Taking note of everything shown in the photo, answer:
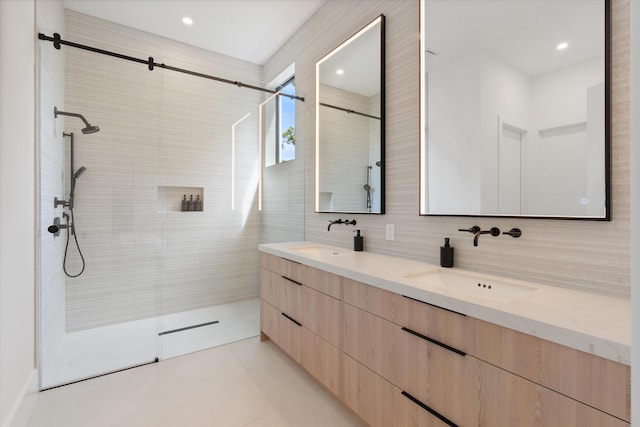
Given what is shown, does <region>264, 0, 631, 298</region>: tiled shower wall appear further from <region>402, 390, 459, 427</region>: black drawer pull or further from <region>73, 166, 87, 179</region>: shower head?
<region>73, 166, 87, 179</region>: shower head

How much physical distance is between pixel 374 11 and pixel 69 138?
8.51 feet

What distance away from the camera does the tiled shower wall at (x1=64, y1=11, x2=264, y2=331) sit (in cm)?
250

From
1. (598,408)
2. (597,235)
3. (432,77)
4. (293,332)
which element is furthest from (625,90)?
(293,332)

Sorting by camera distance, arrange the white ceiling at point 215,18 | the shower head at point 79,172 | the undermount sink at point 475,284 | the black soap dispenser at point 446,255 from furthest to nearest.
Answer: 1. the white ceiling at point 215,18
2. the shower head at point 79,172
3. the black soap dispenser at point 446,255
4. the undermount sink at point 475,284

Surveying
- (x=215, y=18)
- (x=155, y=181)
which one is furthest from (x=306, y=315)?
(x=215, y=18)

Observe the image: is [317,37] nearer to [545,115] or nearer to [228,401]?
[545,115]

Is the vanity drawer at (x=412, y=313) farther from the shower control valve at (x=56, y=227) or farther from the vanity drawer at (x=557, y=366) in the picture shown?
the shower control valve at (x=56, y=227)

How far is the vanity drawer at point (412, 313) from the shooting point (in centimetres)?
109

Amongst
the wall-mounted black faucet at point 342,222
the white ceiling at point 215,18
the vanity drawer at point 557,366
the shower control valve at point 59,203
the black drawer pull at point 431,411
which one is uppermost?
the white ceiling at point 215,18

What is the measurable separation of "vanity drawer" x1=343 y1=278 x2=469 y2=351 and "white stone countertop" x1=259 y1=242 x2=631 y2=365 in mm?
33

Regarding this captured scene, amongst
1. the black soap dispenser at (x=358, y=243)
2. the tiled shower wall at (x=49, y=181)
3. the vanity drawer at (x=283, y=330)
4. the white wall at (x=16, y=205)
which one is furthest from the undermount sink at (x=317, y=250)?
the tiled shower wall at (x=49, y=181)

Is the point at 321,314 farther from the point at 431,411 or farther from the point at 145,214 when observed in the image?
the point at 145,214

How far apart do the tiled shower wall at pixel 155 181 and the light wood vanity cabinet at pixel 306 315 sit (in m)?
1.03

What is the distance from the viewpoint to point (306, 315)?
195 cm
